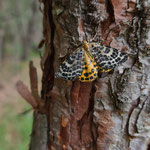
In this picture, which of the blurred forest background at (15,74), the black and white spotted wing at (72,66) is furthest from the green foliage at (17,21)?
the black and white spotted wing at (72,66)

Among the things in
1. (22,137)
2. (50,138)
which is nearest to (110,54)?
(50,138)

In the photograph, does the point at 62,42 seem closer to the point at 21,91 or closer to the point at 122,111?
the point at 122,111

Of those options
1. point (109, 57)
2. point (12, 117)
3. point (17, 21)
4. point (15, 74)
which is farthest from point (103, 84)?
point (15, 74)

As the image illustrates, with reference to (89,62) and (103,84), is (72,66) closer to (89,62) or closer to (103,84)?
(89,62)

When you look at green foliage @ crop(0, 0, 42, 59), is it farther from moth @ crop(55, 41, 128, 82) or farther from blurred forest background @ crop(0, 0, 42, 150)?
moth @ crop(55, 41, 128, 82)

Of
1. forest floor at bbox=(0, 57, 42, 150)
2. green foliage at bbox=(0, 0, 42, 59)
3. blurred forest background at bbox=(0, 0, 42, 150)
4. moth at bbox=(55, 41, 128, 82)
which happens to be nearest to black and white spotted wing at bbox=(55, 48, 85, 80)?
moth at bbox=(55, 41, 128, 82)

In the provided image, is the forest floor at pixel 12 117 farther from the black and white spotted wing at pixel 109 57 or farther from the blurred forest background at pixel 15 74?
the black and white spotted wing at pixel 109 57
